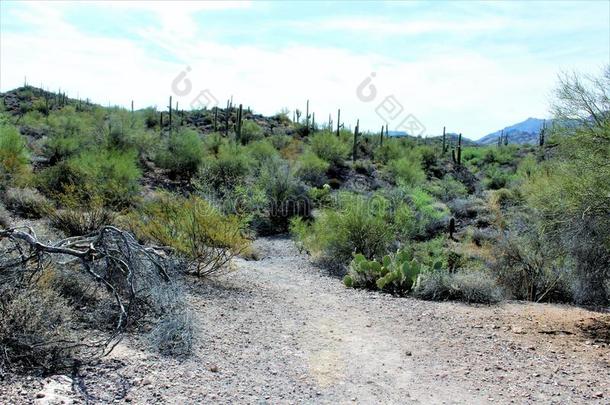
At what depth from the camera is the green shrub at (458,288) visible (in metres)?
11.3

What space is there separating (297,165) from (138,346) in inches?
914

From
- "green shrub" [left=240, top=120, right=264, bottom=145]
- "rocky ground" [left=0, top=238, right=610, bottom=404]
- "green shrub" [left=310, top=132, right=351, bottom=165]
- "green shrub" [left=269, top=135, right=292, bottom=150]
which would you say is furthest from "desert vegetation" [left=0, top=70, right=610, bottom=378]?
"green shrub" [left=240, top=120, right=264, bottom=145]

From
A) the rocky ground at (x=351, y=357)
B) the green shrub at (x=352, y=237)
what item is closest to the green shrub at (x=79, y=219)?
the rocky ground at (x=351, y=357)

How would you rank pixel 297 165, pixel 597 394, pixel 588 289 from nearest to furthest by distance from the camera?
pixel 597 394 < pixel 588 289 < pixel 297 165

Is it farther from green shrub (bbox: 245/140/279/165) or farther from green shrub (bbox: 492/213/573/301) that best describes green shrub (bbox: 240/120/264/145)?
green shrub (bbox: 492/213/573/301)

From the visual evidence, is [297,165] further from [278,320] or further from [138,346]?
[138,346]

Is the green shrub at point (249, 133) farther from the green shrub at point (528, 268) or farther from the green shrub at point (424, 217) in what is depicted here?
the green shrub at point (528, 268)

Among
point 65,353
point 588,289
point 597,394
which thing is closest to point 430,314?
point 588,289

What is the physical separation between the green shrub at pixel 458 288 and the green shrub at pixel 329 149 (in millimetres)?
25940

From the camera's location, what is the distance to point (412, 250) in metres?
17.3

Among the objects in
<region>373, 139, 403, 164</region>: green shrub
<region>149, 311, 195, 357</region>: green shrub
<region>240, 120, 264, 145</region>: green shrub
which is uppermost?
<region>240, 120, 264, 145</region>: green shrub

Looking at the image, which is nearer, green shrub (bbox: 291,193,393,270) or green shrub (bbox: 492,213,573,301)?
green shrub (bbox: 492,213,573,301)

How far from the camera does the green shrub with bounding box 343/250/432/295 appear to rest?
12.3 m

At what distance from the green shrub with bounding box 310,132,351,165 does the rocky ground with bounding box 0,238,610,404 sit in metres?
27.0
